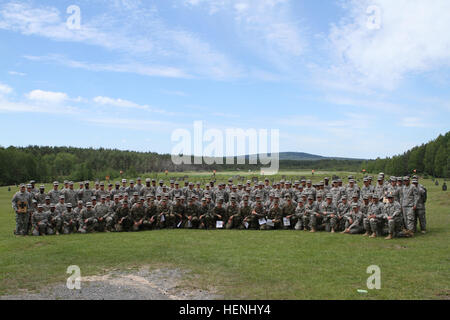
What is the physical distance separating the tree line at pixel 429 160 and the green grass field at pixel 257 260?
64518 mm

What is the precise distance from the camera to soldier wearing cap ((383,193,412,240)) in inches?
512

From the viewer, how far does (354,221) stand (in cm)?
1423

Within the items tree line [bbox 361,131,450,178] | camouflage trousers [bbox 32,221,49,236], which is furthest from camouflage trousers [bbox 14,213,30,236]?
tree line [bbox 361,131,450,178]

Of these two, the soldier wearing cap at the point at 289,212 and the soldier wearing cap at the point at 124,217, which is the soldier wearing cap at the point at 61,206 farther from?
the soldier wearing cap at the point at 289,212

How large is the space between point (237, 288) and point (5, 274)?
19.1ft

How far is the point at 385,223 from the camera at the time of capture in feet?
44.9

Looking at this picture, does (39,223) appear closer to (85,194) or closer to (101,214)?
(101,214)

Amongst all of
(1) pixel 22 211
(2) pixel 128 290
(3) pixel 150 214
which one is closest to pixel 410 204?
(3) pixel 150 214

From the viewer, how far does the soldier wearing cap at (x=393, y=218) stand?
1300cm

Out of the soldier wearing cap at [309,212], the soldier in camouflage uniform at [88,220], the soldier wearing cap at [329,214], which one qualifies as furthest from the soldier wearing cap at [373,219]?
the soldier in camouflage uniform at [88,220]

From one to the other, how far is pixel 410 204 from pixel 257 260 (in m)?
7.14

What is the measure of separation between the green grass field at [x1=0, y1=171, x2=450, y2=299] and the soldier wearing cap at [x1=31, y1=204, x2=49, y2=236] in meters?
0.82
